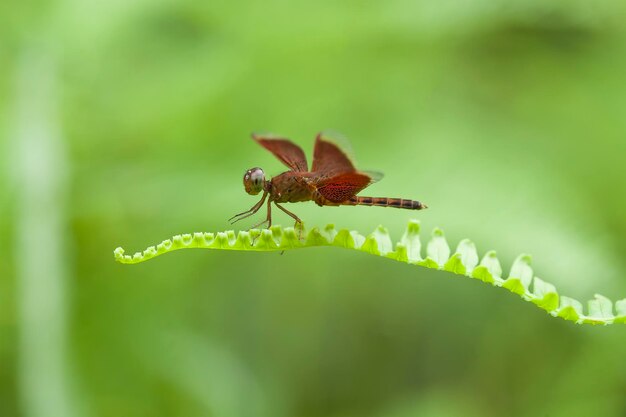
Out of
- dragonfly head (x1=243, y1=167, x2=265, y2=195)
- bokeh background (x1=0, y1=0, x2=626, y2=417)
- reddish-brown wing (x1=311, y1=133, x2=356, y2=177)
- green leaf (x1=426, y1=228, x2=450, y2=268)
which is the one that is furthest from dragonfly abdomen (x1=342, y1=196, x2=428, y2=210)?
green leaf (x1=426, y1=228, x2=450, y2=268)

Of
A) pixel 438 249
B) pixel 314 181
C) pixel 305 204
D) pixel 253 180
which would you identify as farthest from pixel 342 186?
pixel 305 204

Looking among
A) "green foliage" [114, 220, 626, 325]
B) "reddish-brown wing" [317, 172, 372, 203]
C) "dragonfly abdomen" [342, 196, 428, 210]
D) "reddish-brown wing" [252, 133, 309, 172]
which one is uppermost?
"reddish-brown wing" [252, 133, 309, 172]

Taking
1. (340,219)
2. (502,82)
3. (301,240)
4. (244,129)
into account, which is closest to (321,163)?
(301,240)

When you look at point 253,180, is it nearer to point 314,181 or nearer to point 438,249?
point 314,181

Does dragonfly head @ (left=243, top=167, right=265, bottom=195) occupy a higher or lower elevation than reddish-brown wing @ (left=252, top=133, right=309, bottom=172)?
lower

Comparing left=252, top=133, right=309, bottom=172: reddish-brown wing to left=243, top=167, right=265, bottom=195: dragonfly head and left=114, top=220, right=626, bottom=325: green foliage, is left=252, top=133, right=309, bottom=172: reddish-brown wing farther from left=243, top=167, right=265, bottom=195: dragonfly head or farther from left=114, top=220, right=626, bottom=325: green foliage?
left=114, top=220, right=626, bottom=325: green foliage

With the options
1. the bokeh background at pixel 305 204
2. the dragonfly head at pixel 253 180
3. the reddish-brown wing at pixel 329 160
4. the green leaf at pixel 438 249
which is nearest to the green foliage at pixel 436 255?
the green leaf at pixel 438 249
